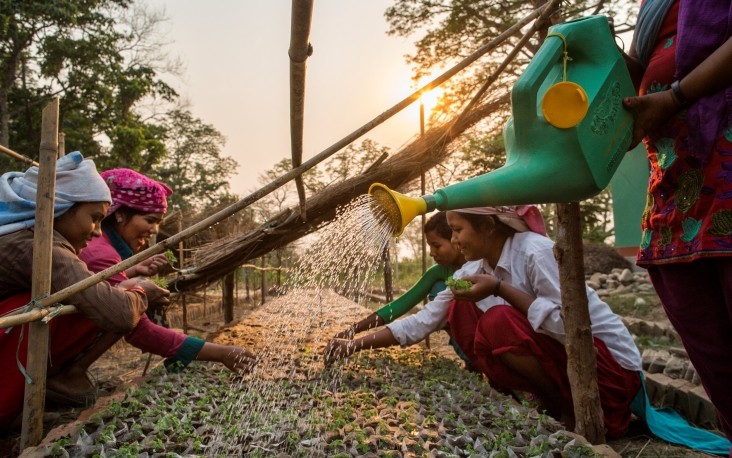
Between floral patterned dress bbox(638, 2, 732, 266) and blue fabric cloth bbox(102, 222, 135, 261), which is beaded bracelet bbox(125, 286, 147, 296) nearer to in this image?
blue fabric cloth bbox(102, 222, 135, 261)

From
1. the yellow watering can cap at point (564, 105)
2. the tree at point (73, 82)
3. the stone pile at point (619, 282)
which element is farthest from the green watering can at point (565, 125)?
the tree at point (73, 82)

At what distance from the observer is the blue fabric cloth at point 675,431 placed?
214 centimetres

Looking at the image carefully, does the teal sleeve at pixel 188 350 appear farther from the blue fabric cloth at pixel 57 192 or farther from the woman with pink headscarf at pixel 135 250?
the blue fabric cloth at pixel 57 192

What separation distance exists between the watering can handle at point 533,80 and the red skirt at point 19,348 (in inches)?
79.2

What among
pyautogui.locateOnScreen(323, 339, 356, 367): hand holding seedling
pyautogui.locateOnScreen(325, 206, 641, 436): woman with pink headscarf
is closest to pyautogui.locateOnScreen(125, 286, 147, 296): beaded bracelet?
pyautogui.locateOnScreen(323, 339, 356, 367): hand holding seedling

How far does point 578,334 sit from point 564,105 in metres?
1.18

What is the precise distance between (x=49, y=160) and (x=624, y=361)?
284cm

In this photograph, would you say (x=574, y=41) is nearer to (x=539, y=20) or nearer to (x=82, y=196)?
(x=539, y=20)

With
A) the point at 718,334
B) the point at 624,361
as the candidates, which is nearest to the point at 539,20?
the point at 718,334

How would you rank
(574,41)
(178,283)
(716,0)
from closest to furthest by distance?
(716,0) → (574,41) → (178,283)

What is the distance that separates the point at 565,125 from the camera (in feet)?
4.30

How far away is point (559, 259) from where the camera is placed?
7.02ft

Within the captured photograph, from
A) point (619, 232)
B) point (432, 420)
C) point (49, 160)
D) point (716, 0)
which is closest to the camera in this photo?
point (716, 0)

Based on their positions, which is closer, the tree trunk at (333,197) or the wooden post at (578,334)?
the wooden post at (578,334)
